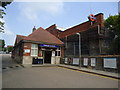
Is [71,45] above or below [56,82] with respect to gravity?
above

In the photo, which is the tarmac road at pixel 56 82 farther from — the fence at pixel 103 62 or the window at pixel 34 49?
the window at pixel 34 49

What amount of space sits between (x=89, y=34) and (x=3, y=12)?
12.4 metres

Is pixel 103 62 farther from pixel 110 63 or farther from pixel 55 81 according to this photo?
pixel 55 81

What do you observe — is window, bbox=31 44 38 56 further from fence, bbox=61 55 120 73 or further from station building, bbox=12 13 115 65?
fence, bbox=61 55 120 73

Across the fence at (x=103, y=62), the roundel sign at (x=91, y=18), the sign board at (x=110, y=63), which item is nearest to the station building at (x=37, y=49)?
the fence at (x=103, y=62)

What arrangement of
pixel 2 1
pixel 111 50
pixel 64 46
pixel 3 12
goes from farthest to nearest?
1. pixel 64 46
2. pixel 111 50
3. pixel 3 12
4. pixel 2 1

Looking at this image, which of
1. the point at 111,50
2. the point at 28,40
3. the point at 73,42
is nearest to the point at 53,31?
the point at 73,42

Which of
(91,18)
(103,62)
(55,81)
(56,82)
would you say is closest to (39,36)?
(91,18)

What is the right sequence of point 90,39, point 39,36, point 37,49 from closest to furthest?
point 90,39 → point 37,49 → point 39,36

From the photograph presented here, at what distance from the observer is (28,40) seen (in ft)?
49.1

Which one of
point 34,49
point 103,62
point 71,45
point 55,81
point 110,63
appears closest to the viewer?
point 55,81

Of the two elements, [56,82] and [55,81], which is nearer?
[56,82]

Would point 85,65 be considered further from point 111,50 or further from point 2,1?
point 2,1

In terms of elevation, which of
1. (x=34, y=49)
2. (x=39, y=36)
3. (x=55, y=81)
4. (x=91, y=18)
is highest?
(x=91, y=18)
